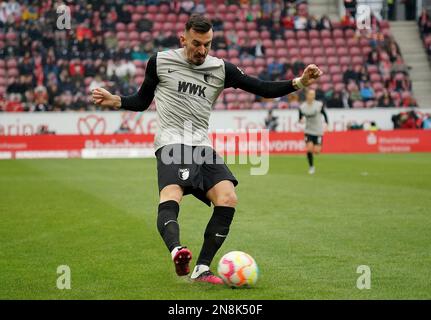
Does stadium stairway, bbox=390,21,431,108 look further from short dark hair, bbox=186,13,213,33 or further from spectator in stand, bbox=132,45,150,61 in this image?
short dark hair, bbox=186,13,213,33

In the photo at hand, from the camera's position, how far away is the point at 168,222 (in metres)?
7.22

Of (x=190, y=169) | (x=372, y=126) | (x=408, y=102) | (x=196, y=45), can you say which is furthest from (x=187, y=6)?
(x=190, y=169)

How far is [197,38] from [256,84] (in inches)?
31.5

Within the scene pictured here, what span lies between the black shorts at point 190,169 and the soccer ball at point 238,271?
0.72m

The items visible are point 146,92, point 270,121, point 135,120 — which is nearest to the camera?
point 146,92

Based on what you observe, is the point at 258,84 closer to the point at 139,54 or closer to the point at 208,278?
the point at 208,278

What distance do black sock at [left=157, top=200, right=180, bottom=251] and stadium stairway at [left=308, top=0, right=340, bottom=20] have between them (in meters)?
36.3

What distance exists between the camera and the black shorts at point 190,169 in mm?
7383

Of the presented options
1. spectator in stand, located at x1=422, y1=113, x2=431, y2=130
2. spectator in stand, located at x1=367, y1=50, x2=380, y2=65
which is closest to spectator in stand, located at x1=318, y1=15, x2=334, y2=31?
spectator in stand, located at x1=367, y1=50, x2=380, y2=65

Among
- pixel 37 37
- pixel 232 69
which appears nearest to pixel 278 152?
pixel 37 37

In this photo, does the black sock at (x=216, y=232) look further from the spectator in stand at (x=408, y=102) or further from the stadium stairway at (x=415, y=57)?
the stadium stairway at (x=415, y=57)
